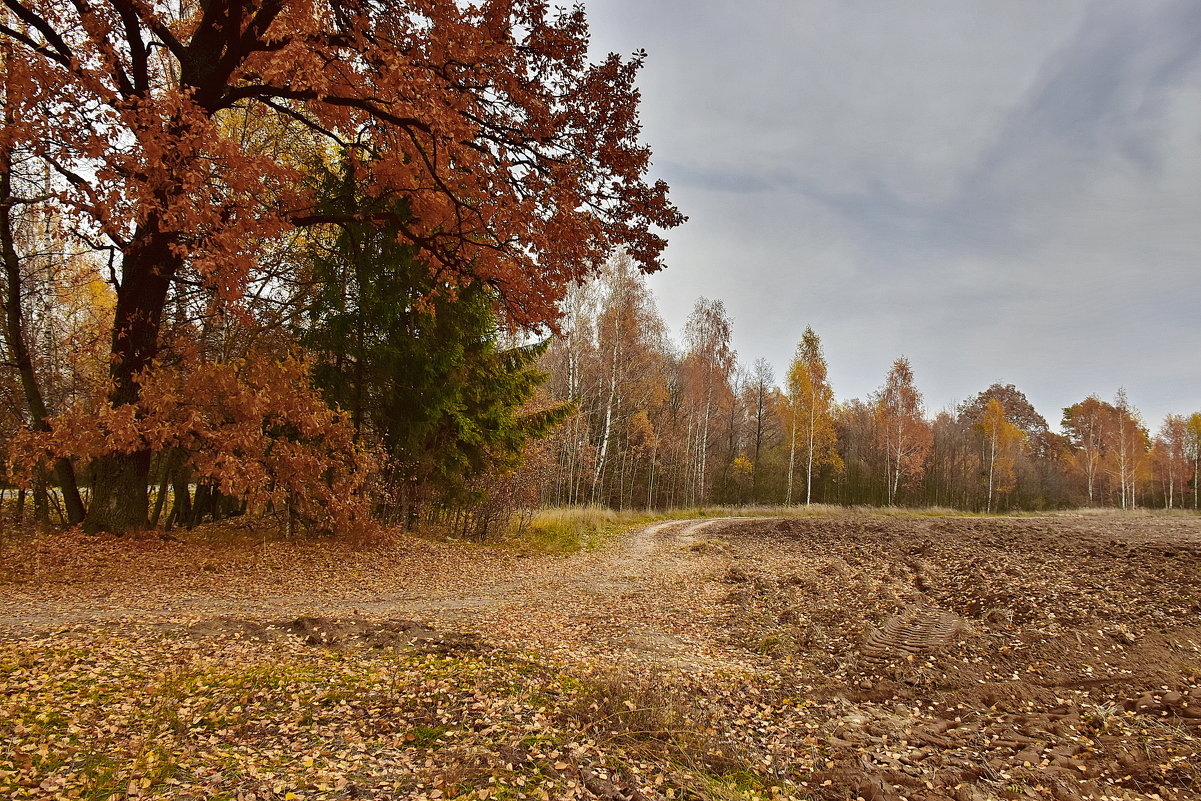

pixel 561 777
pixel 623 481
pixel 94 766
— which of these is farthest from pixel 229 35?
pixel 623 481

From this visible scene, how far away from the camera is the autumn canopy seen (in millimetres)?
6500

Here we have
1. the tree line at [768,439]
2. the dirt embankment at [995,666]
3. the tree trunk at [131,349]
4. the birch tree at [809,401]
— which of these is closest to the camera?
the dirt embankment at [995,666]

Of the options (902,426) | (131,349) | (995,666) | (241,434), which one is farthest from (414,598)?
(902,426)

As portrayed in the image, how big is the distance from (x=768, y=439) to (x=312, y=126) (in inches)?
1520

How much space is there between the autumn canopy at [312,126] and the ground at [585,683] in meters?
3.83

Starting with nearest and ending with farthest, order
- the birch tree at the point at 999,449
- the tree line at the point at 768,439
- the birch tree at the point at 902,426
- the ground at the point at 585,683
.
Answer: the ground at the point at 585,683, the tree line at the point at 768,439, the birch tree at the point at 902,426, the birch tree at the point at 999,449

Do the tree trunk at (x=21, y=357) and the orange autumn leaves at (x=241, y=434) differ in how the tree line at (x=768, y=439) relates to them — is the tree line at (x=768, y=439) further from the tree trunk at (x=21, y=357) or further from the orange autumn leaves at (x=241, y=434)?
the tree trunk at (x=21, y=357)

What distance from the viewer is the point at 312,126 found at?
887 cm

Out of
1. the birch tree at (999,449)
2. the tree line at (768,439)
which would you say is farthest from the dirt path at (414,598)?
the birch tree at (999,449)

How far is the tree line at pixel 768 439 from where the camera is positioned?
25.9m

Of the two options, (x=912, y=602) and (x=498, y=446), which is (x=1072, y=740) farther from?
(x=498, y=446)

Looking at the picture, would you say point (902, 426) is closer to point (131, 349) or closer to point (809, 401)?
point (809, 401)

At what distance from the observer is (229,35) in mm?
8102

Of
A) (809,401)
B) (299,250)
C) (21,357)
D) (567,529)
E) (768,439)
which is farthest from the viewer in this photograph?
(768,439)
